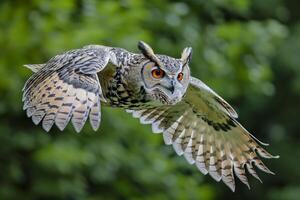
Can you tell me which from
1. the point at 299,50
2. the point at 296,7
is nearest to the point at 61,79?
the point at 299,50

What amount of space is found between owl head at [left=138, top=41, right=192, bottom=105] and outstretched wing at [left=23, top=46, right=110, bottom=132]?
0.90 ft

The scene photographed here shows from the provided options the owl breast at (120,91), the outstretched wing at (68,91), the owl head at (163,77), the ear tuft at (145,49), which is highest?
the ear tuft at (145,49)

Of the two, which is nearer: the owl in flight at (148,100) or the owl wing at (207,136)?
the owl in flight at (148,100)

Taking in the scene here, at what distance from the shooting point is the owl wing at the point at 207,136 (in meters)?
7.32

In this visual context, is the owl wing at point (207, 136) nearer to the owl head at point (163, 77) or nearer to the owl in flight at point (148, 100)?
the owl in flight at point (148, 100)

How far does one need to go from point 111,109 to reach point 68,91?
523 centimetres

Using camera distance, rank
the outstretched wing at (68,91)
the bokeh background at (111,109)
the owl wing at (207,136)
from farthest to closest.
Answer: the bokeh background at (111,109) < the owl wing at (207,136) < the outstretched wing at (68,91)

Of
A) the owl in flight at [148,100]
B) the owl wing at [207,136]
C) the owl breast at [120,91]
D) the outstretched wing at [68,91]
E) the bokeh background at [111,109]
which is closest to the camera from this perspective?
the outstretched wing at [68,91]

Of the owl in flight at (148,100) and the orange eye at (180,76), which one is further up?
the orange eye at (180,76)

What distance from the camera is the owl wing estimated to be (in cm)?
732

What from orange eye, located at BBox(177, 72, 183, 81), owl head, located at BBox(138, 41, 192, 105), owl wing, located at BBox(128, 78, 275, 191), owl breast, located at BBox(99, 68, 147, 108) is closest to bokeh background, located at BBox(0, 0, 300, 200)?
owl wing, located at BBox(128, 78, 275, 191)

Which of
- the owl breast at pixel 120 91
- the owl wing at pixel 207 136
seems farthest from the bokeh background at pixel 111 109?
the owl breast at pixel 120 91

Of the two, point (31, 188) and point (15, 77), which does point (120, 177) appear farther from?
point (15, 77)

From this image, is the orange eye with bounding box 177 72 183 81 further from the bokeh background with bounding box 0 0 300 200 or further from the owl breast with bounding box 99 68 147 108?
the bokeh background with bounding box 0 0 300 200
